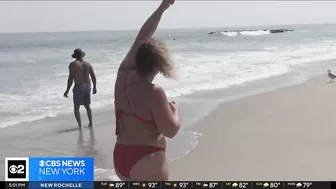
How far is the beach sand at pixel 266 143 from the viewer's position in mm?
4891

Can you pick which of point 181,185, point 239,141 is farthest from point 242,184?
point 239,141

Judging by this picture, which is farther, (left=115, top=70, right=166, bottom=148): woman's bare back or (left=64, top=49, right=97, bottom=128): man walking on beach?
(left=64, top=49, right=97, bottom=128): man walking on beach

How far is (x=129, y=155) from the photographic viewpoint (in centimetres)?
252

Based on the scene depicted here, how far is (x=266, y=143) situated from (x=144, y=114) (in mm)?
4004

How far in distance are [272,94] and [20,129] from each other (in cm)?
610

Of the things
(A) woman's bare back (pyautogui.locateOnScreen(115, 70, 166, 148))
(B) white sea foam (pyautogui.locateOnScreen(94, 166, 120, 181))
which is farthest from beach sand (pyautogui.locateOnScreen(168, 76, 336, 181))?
(A) woman's bare back (pyautogui.locateOnScreen(115, 70, 166, 148))

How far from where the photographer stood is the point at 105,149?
622 centimetres

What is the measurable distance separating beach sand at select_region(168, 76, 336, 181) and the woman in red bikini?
7.87 ft

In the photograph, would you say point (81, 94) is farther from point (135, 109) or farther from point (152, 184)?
point (135, 109)

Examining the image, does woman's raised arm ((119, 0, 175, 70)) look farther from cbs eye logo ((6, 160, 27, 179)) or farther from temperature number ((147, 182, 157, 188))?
cbs eye logo ((6, 160, 27, 179))

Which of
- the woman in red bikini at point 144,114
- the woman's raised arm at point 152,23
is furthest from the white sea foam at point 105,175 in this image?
the woman's raised arm at point 152,23

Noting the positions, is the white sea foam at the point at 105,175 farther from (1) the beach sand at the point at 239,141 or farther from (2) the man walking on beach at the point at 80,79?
(2) the man walking on beach at the point at 80,79

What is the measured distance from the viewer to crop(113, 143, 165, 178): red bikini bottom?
2.50 metres

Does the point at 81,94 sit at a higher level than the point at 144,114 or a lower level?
higher
